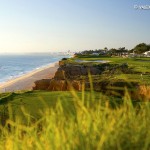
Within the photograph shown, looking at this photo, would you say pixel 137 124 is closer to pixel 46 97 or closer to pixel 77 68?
pixel 46 97

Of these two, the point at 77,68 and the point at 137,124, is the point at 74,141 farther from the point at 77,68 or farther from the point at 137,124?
the point at 77,68

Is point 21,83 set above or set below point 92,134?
below

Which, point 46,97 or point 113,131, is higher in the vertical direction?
point 113,131

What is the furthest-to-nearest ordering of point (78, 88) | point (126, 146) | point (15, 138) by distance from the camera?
point (78, 88)
point (15, 138)
point (126, 146)

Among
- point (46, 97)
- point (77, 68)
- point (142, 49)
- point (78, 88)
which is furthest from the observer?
point (142, 49)

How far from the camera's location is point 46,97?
19281 millimetres

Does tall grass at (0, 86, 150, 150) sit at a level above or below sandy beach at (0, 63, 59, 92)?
above

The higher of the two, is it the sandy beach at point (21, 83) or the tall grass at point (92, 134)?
the tall grass at point (92, 134)

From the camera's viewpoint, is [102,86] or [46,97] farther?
[102,86]

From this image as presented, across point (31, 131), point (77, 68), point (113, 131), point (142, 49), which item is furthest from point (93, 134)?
point (142, 49)

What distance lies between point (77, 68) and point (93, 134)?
5519 centimetres

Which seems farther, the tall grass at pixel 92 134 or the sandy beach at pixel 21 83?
the sandy beach at pixel 21 83

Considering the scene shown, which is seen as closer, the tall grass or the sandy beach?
the tall grass

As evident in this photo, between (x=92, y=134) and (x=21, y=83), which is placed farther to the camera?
(x=21, y=83)
